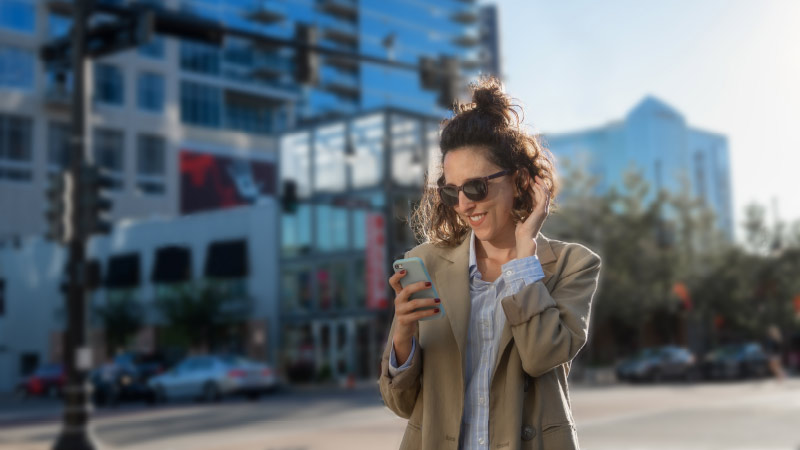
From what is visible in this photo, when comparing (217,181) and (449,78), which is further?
(217,181)

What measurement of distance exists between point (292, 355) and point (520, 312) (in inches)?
1572

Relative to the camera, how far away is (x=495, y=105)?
264cm

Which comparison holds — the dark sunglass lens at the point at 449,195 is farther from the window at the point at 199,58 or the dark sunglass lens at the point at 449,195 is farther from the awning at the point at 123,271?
the window at the point at 199,58

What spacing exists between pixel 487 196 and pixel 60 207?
10.5 m

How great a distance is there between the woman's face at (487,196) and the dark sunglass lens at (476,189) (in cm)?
1

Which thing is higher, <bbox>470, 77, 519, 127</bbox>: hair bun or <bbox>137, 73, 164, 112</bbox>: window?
<bbox>137, 73, 164, 112</bbox>: window

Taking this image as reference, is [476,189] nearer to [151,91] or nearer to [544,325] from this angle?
[544,325]

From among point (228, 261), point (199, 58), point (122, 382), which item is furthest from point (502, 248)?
point (199, 58)

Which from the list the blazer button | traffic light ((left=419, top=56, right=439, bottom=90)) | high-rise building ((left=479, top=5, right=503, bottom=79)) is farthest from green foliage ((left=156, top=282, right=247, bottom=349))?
high-rise building ((left=479, top=5, right=503, bottom=79))

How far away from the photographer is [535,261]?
8.17 feet

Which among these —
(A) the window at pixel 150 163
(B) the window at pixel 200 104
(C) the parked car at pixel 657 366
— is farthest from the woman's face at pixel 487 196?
(B) the window at pixel 200 104

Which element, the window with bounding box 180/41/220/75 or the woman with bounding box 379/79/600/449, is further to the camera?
the window with bounding box 180/41/220/75

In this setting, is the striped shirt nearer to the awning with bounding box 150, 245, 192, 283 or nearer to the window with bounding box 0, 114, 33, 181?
the awning with bounding box 150, 245, 192, 283

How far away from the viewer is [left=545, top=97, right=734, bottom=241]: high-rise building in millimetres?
81375
